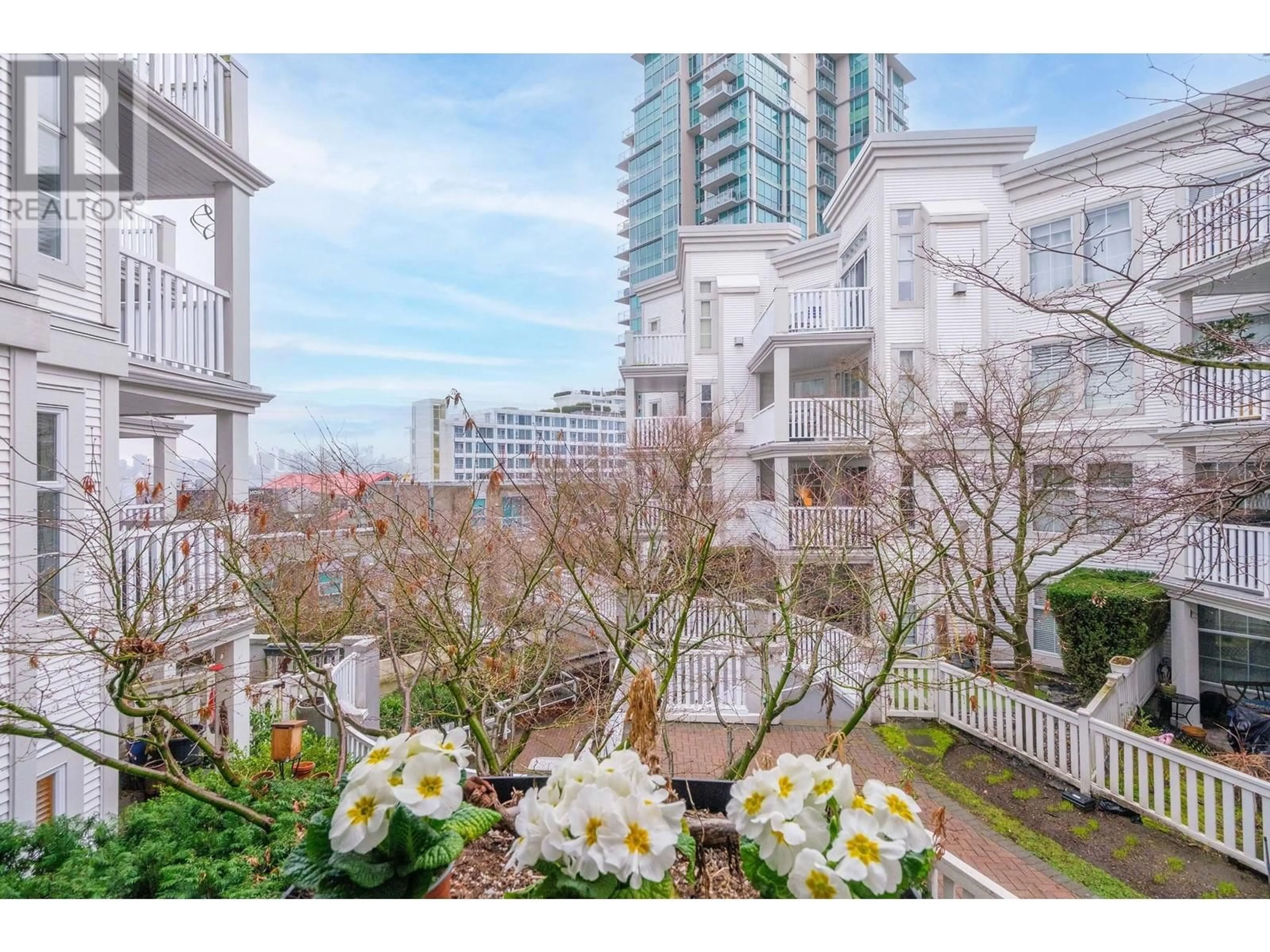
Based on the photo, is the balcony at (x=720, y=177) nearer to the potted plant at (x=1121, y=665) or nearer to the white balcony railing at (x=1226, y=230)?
the white balcony railing at (x=1226, y=230)

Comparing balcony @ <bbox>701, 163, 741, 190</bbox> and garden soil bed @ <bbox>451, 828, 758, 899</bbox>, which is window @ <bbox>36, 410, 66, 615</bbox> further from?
balcony @ <bbox>701, 163, 741, 190</bbox>

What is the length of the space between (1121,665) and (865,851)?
18.6ft

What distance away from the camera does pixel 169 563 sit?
375cm

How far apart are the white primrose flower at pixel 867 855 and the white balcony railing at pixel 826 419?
20.7 feet

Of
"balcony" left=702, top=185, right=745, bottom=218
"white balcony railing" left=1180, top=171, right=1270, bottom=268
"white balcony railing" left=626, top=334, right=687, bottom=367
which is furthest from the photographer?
"balcony" left=702, top=185, right=745, bottom=218

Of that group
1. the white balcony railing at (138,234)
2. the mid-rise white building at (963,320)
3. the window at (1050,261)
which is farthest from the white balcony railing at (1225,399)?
the white balcony railing at (138,234)

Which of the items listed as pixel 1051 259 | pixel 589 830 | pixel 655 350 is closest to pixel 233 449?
pixel 589 830

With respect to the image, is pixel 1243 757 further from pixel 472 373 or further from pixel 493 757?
pixel 472 373

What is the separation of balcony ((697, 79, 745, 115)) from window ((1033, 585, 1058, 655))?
19.9m

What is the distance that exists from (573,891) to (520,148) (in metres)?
4.65

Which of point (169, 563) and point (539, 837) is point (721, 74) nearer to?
point (169, 563)

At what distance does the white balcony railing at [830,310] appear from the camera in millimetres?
8000

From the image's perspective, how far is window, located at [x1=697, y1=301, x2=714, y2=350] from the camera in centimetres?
1013

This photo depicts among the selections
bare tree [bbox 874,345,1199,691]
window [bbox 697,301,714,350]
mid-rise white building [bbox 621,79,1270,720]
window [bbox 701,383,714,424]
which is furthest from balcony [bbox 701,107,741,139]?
bare tree [bbox 874,345,1199,691]
